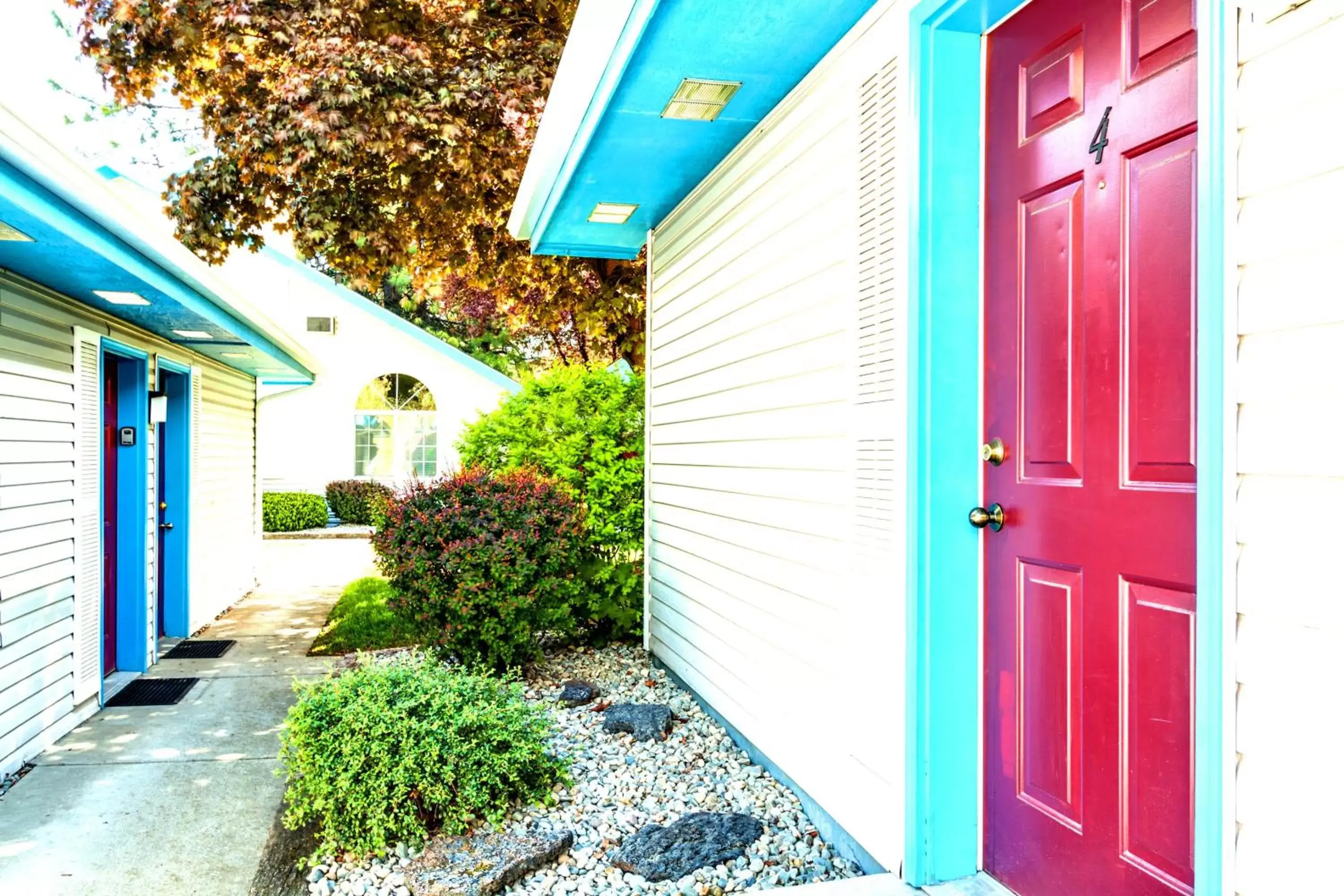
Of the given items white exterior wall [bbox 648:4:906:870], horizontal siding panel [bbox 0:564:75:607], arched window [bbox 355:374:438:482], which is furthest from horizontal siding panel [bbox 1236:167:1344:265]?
arched window [bbox 355:374:438:482]

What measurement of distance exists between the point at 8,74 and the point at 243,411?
23.2 feet

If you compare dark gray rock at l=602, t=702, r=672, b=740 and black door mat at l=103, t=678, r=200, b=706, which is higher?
dark gray rock at l=602, t=702, r=672, b=740

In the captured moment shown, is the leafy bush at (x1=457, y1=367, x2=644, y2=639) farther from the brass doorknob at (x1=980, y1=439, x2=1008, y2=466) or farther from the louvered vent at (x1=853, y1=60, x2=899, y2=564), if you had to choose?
the brass doorknob at (x1=980, y1=439, x2=1008, y2=466)

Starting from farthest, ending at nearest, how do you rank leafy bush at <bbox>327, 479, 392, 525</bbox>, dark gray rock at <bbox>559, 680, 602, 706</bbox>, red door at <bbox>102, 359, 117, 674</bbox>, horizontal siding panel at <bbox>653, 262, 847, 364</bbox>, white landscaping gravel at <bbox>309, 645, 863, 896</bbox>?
leafy bush at <bbox>327, 479, 392, 525</bbox> → red door at <bbox>102, 359, 117, 674</bbox> → dark gray rock at <bbox>559, 680, 602, 706</bbox> → horizontal siding panel at <bbox>653, 262, 847, 364</bbox> → white landscaping gravel at <bbox>309, 645, 863, 896</bbox>

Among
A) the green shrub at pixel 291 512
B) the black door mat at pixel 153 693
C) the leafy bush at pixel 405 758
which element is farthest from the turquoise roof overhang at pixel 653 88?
the green shrub at pixel 291 512

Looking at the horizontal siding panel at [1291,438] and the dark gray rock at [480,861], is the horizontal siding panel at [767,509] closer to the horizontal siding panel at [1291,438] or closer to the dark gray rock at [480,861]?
the dark gray rock at [480,861]

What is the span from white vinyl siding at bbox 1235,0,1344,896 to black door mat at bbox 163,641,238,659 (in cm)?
663

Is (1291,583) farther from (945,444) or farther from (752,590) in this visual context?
(752,590)

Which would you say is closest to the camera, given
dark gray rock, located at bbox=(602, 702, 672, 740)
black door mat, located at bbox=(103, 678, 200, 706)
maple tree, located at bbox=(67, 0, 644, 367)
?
dark gray rock, located at bbox=(602, 702, 672, 740)

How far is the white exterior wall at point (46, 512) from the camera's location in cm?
412

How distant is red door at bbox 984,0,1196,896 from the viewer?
6.10 ft

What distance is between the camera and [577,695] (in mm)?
4863

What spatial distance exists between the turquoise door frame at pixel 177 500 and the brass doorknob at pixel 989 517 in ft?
21.4

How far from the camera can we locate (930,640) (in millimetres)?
2465
